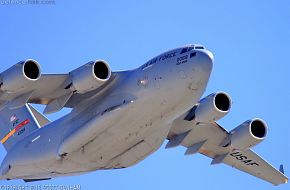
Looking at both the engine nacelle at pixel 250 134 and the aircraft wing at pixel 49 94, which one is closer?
the aircraft wing at pixel 49 94

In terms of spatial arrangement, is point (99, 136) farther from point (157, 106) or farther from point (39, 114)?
point (39, 114)

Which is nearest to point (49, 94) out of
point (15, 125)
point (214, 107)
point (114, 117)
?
point (114, 117)

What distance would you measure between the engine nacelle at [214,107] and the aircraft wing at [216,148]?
0.74 metres

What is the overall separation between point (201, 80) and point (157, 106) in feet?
3.70

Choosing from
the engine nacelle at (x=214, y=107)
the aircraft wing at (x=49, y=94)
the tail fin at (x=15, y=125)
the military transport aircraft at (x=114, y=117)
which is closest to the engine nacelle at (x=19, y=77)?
the military transport aircraft at (x=114, y=117)

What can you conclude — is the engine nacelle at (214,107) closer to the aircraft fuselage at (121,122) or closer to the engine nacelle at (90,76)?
the aircraft fuselage at (121,122)

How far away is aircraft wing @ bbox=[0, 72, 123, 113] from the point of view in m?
15.7

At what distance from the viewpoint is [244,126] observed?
17984mm

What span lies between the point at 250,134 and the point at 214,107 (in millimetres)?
1819

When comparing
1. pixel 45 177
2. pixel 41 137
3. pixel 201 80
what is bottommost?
pixel 45 177

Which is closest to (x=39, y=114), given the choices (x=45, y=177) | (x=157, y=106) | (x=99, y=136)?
(x=45, y=177)

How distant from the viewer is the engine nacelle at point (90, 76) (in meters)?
15.2

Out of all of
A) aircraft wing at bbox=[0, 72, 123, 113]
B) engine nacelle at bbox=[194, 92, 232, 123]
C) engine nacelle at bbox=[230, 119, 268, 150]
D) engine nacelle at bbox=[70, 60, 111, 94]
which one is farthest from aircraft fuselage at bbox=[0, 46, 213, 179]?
engine nacelle at bbox=[230, 119, 268, 150]

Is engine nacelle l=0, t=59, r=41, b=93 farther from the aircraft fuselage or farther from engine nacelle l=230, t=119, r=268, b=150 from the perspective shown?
engine nacelle l=230, t=119, r=268, b=150
